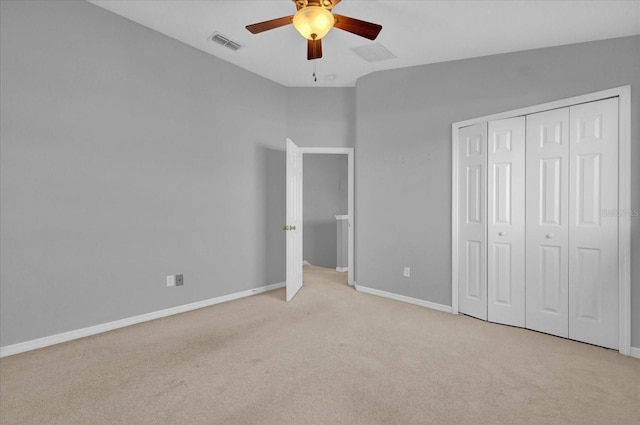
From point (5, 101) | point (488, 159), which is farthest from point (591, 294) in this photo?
point (5, 101)

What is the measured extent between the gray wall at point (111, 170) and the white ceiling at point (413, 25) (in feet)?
1.11

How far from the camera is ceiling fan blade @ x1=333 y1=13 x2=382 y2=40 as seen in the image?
217 cm

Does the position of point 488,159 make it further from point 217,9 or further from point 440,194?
point 217,9

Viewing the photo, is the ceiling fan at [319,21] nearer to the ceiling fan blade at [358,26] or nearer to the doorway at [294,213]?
the ceiling fan blade at [358,26]

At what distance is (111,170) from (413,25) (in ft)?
10.3

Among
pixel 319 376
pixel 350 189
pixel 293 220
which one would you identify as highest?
pixel 350 189

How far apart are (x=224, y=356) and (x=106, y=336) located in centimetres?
122

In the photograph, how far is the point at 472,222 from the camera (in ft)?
10.9

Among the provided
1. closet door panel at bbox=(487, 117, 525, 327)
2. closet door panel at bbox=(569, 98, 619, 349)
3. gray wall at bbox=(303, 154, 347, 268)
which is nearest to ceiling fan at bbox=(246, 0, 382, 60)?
closet door panel at bbox=(487, 117, 525, 327)

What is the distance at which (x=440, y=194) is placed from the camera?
3.57 m

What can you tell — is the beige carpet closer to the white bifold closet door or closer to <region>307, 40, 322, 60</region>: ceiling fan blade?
the white bifold closet door

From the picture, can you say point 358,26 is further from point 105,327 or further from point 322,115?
point 105,327

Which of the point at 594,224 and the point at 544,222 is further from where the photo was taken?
the point at 544,222

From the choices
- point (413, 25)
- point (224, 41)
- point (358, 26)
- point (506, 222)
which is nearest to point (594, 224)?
point (506, 222)
